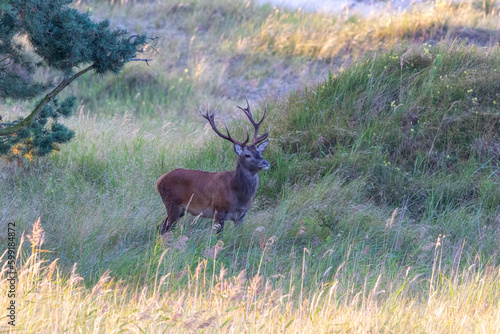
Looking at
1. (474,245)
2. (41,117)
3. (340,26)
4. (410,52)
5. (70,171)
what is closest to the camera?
(474,245)

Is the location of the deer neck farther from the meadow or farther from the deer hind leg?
the deer hind leg

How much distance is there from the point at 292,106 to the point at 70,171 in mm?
3406

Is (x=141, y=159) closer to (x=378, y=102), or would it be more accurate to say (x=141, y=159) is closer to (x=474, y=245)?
(x=378, y=102)

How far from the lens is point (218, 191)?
5613 mm

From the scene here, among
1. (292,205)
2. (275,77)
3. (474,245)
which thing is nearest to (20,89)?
(292,205)

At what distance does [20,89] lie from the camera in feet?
17.3

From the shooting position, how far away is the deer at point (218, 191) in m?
5.59

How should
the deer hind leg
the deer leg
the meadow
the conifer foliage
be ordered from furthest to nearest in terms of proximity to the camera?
the deer hind leg
the deer leg
the conifer foliage
the meadow

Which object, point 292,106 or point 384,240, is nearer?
point 384,240

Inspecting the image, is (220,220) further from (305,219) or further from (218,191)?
(305,219)

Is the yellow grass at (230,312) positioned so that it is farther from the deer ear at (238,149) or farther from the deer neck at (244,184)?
the deer ear at (238,149)

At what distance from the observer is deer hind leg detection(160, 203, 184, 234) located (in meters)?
5.71

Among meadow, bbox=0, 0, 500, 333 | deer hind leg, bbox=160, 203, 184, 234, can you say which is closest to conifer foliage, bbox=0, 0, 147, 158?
meadow, bbox=0, 0, 500, 333

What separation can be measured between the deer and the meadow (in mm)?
197
